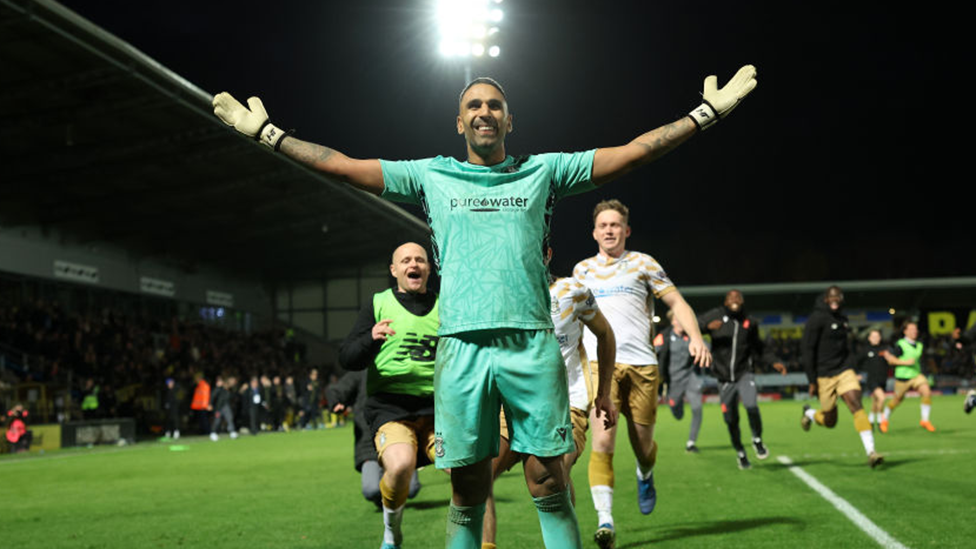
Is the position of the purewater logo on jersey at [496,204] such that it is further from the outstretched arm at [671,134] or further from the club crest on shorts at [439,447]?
the club crest on shorts at [439,447]

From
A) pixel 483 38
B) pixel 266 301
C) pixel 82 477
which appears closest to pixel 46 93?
pixel 483 38

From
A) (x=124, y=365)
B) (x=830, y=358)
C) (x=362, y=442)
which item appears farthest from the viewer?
(x=124, y=365)

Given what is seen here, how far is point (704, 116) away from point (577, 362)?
3.22 m

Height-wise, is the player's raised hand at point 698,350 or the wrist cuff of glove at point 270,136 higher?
the wrist cuff of glove at point 270,136

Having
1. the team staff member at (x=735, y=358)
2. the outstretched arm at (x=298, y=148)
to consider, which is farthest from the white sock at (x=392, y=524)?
the team staff member at (x=735, y=358)

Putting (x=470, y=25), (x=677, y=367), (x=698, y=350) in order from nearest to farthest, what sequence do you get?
(x=698, y=350)
(x=677, y=367)
(x=470, y=25)

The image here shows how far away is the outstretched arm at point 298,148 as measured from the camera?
3979 millimetres

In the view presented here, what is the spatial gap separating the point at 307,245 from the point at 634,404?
44.0 metres

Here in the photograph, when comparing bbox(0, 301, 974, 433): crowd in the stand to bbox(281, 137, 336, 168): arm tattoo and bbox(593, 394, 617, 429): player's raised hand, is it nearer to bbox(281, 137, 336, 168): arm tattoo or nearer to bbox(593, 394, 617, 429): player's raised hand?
bbox(593, 394, 617, 429): player's raised hand

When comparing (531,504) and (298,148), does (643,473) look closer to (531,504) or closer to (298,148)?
(531,504)

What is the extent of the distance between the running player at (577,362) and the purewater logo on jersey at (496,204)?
0.91 m

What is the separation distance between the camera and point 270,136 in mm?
4086

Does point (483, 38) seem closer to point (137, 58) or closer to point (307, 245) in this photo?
point (137, 58)

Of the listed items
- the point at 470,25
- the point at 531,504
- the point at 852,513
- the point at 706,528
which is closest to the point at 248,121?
the point at 706,528
